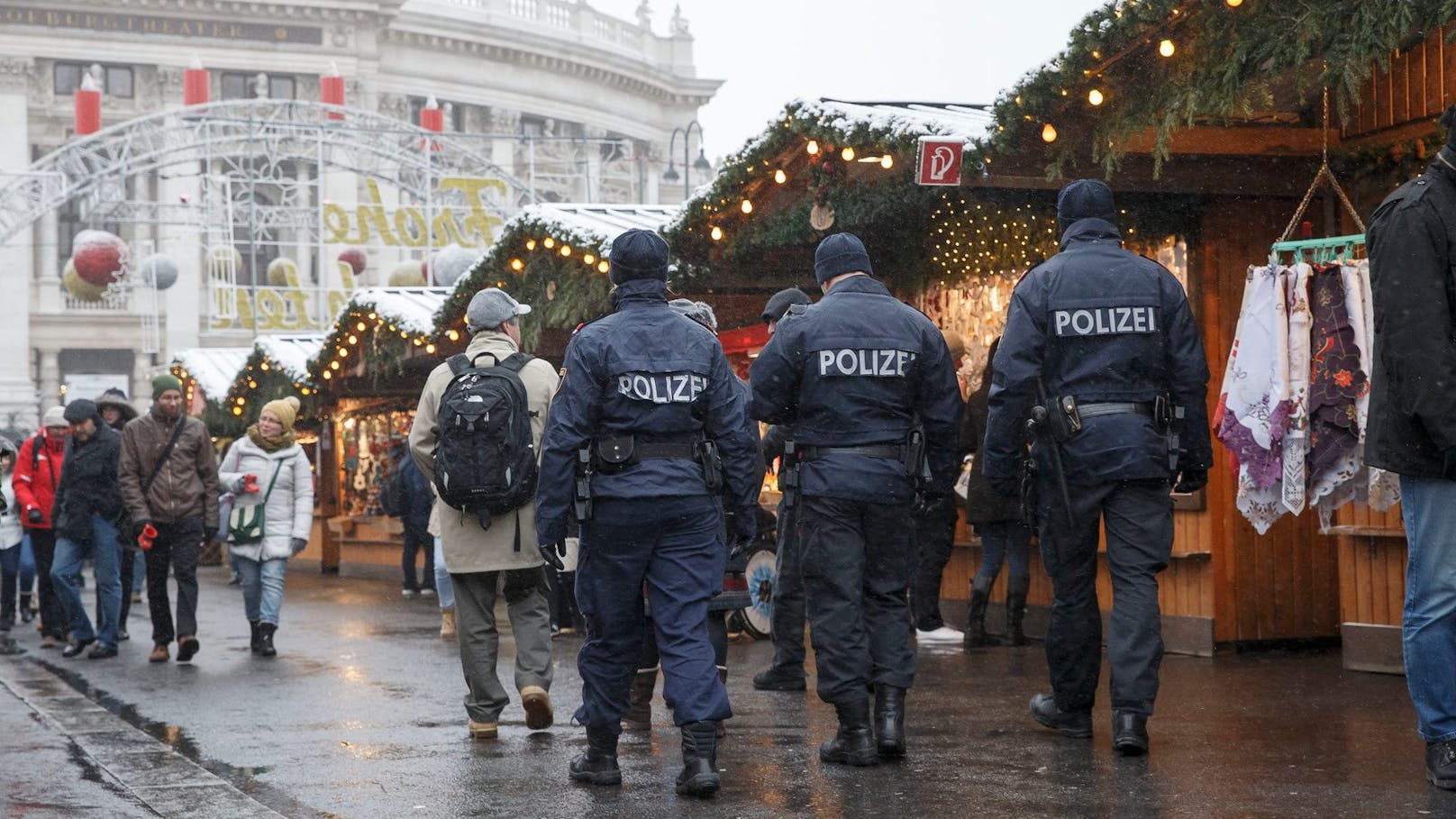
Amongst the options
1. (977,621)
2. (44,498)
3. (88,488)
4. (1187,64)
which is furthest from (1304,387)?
(44,498)

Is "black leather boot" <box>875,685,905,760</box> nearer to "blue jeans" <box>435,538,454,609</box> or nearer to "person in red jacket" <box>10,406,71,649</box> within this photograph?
"blue jeans" <box>435,538,454,609</box>

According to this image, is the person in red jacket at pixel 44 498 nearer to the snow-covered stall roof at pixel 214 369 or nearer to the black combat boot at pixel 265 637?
the black combat boot at pixel 265 637

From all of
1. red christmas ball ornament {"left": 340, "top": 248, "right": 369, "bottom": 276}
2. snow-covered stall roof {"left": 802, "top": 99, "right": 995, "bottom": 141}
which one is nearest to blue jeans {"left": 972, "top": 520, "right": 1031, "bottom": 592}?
snow-covered stall roof {"left": 802, "top": 99, "right": 995, "bottom": 141}

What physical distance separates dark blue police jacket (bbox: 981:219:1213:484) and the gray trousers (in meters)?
2.20

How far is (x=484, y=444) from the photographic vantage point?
789 centimetres

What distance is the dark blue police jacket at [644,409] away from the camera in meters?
6.61

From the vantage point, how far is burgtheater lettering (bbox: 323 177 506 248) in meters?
36.1

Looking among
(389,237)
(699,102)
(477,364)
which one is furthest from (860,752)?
(699,102)

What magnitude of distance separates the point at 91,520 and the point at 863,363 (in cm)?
759

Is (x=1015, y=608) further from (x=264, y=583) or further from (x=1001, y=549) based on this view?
(x=264, y=583)

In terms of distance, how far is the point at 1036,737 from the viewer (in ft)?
24.5

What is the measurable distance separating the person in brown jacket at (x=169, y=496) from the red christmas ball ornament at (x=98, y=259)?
26420mm

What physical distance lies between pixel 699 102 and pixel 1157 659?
72468 mm

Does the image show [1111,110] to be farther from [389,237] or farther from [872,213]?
[389,237]
